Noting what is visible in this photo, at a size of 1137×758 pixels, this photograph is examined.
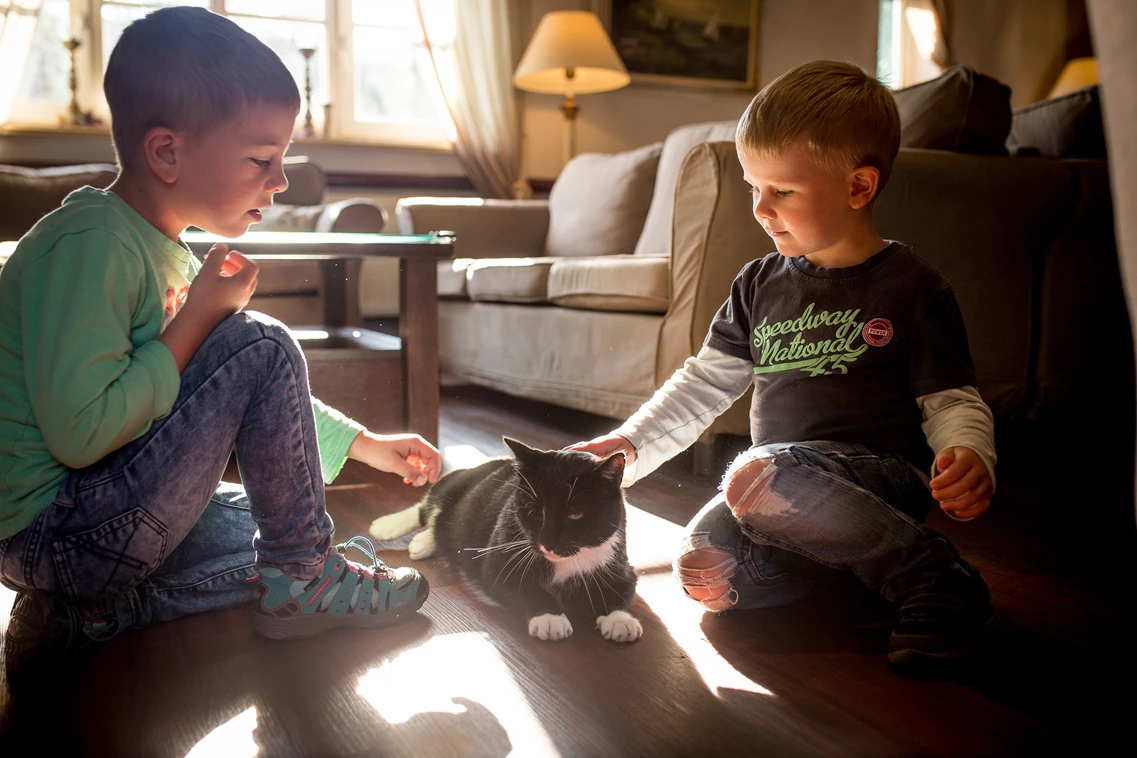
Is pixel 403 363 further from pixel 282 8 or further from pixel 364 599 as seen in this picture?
pixel 282 8

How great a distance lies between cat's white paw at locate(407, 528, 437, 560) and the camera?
134 centimetres

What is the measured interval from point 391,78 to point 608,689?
399 centimetres

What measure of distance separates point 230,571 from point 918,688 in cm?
80

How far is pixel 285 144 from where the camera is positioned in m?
0.99

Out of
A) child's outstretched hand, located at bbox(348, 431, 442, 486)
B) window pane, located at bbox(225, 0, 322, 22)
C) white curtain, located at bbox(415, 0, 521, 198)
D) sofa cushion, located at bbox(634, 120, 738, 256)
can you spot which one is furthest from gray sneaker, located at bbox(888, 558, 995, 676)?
window pane, located at bbox(225, 0, 322, 22)

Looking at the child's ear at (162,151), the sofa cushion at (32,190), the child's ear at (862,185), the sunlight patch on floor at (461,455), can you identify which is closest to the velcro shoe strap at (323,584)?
the child's ear at (162,151)

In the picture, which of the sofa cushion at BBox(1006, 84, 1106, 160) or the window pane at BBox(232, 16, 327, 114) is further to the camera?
the window pane at BBox(232, 16, 327, 114)

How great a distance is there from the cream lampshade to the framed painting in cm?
54

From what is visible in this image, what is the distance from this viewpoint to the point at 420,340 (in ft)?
5.97

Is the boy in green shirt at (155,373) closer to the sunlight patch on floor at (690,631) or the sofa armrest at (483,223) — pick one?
the sunlight patch on floor at (690,631)

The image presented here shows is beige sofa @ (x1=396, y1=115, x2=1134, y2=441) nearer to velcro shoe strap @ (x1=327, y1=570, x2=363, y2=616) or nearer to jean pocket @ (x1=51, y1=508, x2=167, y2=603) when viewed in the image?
velcro shoe strap @ (x1=327, y1=570, x2=363, y2=616)

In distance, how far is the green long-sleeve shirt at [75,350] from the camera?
2.64 ft

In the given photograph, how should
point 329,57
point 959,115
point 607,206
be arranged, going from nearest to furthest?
point 959,115 → point 607,206 → point 329,57

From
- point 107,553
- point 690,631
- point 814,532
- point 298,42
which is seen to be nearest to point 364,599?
point 107,553
